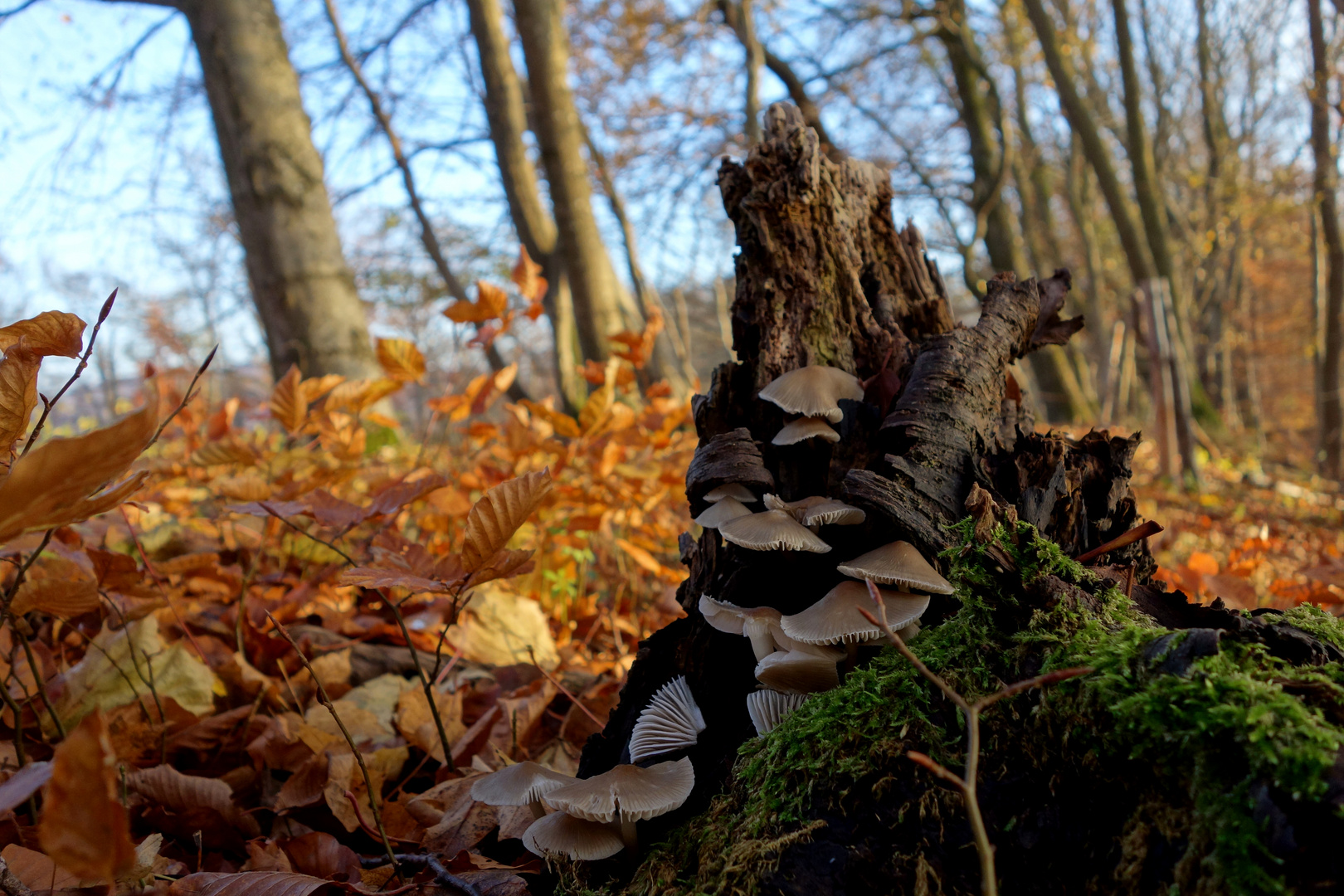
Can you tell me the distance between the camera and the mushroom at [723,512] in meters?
1.38

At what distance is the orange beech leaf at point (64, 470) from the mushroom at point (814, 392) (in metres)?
1.12

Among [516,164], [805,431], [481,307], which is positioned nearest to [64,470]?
[805,431]

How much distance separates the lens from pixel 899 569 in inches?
44.2

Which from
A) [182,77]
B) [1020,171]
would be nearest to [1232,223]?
[1020,171]

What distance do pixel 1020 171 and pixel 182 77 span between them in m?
13.6

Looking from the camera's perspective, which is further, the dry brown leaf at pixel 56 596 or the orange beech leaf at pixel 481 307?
the orange beech leaf at pixel 481 307

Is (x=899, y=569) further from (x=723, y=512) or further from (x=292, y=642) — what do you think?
(x=292, y=642)

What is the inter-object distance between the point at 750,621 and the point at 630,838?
39cm

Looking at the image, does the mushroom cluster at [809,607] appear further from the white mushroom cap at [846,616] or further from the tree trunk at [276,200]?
the tree trunk at [276,200]

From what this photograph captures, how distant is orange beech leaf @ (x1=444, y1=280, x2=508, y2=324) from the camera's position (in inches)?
90.2

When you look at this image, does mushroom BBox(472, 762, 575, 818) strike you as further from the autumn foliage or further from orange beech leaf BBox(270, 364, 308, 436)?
orange beech leaf BBox(270, 364, 308, 436)

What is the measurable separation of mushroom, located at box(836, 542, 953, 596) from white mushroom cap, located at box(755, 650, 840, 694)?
148mm

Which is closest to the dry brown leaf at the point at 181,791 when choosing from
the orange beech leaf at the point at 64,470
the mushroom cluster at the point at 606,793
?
the mushroom cluster at the point at 606,793

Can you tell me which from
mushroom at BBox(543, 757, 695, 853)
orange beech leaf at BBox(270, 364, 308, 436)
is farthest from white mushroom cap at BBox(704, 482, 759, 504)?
orange beech leaf at BBox(270, 364, 308, 436)
